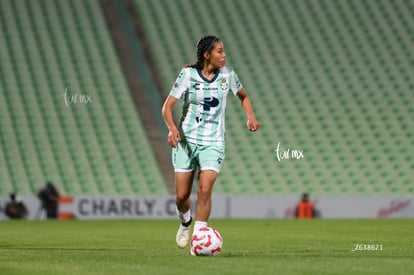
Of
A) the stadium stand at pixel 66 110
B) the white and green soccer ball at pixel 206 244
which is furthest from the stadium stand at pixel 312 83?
the white and green soccer ball at pixel 206 244

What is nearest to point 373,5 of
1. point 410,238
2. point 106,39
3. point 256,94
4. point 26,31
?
point 256,94

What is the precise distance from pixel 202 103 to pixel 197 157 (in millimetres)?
496

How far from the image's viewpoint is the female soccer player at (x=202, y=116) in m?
8.40

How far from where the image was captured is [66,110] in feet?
80.9

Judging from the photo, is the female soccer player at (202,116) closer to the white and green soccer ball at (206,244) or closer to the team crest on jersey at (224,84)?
the team crest on jersey at (224,84)

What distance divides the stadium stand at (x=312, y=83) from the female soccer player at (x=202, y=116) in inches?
558

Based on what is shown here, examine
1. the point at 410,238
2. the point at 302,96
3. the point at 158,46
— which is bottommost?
the point at 410,238

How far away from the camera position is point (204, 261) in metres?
7.33

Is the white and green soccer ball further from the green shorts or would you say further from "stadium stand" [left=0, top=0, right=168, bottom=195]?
"stadium stand" [left=0, top=0, right=168, bottom=195]

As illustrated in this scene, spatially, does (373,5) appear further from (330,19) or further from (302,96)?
(302,96)

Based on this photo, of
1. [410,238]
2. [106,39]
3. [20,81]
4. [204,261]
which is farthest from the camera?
[106,39]

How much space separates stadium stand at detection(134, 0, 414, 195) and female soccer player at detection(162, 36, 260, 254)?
46.5 feet

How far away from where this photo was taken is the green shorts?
330 inches

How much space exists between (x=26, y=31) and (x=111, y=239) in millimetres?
15702
